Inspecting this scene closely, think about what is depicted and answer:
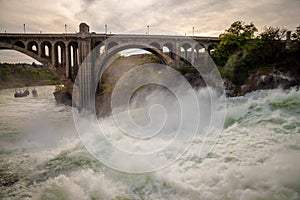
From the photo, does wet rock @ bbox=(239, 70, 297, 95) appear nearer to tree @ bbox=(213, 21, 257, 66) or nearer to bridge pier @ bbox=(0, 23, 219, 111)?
tree @ bbox=(213, 21, 257, 66)

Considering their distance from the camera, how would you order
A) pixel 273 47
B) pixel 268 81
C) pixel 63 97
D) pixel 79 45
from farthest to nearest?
1. pixel 63 97
2. pixel 79 45
3. pixel 273 47
4. pixel 268 81

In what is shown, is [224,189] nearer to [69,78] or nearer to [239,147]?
[239,147]

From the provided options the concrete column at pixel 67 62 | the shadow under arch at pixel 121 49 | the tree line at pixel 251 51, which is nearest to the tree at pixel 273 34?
the tree line at pixel 251 51

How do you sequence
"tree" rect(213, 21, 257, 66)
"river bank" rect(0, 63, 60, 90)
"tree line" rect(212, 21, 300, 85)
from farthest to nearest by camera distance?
"river bank" rect(0, 63, 60, 90)
"tree" rect(213, 21, 257, 66)
"tree line" rect(212, 21, 300, 85)

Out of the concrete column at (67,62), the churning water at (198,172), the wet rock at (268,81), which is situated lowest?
the churning water at (198,172)

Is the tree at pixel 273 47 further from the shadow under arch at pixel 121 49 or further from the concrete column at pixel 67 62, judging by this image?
the concrete column at pixel 67 62

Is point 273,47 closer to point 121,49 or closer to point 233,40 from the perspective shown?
point 233,40

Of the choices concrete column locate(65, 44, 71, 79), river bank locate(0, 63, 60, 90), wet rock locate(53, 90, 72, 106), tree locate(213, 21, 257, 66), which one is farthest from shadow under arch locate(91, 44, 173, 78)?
river bank locate(0, 63, 60, 90)

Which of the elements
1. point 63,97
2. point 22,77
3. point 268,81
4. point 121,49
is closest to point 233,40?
point 268,81

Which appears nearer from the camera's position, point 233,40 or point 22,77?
point 233,40

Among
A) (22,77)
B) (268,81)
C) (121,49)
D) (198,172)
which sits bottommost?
(198,172)

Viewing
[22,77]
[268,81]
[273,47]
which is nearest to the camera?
[268,81]

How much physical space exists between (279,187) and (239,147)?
6.22 ft

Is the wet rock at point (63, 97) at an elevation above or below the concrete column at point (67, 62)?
below
